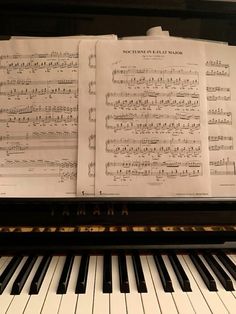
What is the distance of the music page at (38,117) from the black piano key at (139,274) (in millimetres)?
303

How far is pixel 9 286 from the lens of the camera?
914mm

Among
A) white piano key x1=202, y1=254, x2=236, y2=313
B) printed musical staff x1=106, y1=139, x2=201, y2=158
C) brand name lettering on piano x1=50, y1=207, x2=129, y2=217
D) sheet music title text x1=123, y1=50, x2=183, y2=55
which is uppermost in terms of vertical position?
sheet music title text x1=123, y1=50, x2=183, y2=55

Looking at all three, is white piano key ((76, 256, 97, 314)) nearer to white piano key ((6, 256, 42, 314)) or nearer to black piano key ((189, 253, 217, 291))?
white piano key ((6, 256, 42, 314))

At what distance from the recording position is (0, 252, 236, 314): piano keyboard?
2.72ft

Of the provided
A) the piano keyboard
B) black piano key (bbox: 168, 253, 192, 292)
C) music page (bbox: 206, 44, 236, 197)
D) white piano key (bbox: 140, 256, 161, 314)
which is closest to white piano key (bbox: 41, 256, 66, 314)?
the piano keyboard

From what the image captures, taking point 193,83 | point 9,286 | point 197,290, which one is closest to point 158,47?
point 193,83

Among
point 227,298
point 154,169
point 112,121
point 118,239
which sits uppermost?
point 112,121

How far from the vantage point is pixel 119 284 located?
917 mm

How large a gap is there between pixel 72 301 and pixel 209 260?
18.6 inches

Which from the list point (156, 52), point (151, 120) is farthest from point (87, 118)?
point (156, 52)

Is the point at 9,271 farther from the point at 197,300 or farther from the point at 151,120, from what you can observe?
the point at 151,120

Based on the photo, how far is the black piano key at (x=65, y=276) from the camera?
880 millimetres

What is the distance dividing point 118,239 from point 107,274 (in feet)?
0.50

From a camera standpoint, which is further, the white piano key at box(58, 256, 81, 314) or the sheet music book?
the sheet music book
